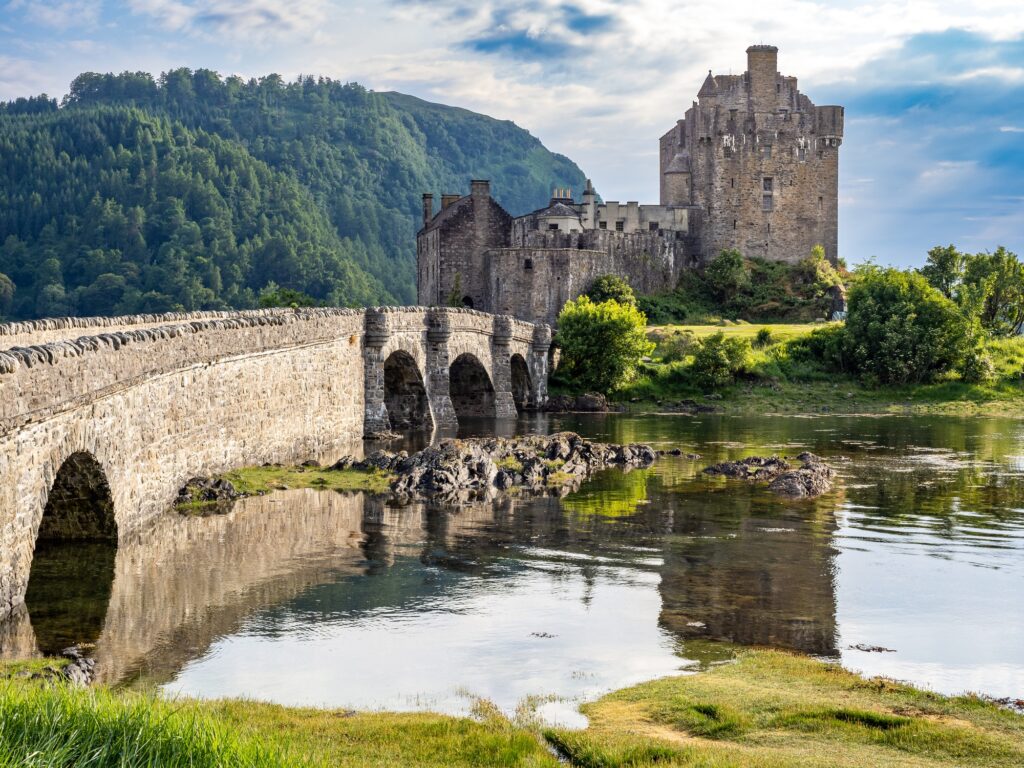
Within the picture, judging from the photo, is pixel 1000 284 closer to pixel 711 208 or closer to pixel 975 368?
pixel 975 368

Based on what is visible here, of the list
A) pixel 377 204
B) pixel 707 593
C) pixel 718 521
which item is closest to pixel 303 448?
pixel 718 521

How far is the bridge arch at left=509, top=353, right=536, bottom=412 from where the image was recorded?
56.4 m

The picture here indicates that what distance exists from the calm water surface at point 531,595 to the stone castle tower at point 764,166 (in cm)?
5657

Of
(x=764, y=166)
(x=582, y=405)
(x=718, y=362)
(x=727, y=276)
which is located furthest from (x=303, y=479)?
(x=764, y=166)

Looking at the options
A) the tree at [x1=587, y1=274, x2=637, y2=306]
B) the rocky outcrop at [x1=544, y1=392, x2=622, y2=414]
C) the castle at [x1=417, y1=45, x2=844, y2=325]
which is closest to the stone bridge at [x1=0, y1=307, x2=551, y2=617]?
the rocky outcrop at [x1=544, y1=392, x2=622, y2=414]

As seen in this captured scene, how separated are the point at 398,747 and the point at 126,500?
35.2 feet

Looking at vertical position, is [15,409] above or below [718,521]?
above

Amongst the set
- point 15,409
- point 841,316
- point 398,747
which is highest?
point 841,316

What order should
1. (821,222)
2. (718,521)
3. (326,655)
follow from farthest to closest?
1. (821,222)
2. (718,521)
3. (326,655)

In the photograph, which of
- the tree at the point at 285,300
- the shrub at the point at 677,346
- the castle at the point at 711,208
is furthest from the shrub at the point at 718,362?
the tree at the point at 285,300

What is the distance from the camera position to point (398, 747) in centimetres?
1098

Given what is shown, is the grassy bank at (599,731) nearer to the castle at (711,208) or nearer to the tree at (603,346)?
the tree at (603,346)

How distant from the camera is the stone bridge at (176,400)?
15602 mm

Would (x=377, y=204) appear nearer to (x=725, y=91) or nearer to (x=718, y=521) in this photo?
(x=725, y=91)
